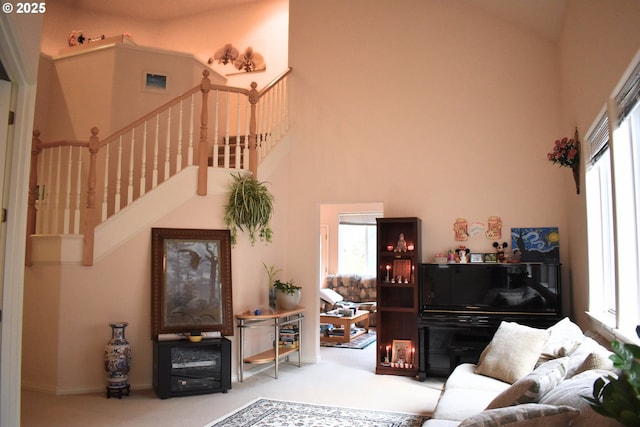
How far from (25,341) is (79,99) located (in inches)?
128

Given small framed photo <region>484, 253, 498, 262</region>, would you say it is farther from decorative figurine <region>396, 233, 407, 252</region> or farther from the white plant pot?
the white plant pot

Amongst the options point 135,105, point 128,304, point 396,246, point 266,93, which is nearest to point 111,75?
point 135,105

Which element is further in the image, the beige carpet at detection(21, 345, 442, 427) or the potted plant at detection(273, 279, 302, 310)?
the potted plant at detection(273, 279, 302, 310)

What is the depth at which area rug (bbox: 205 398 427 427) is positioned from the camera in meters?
4.25

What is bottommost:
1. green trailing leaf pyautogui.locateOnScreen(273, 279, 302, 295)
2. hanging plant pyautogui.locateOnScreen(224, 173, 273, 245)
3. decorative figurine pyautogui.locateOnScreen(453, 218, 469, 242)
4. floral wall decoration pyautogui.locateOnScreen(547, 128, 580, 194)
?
green trailing leaf pyautogui.locateOnScreen(273, 279, 302, 295)

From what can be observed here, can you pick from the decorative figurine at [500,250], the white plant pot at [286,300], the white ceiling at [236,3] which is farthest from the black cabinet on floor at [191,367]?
the white ceiling at [236,3]

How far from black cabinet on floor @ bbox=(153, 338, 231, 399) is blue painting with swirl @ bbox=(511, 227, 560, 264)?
3342mm

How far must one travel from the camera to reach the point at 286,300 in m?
6.41

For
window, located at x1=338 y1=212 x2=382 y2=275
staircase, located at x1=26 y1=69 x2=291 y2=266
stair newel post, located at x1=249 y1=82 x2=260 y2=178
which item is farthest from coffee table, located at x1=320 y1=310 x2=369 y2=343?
stair newel post, located at x1=249 y1=82 x2=260 y2=178

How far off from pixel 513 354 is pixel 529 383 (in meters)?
1.79

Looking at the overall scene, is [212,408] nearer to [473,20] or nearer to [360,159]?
[360,159]

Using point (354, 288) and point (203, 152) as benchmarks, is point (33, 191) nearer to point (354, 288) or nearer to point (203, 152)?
point (203, 152)

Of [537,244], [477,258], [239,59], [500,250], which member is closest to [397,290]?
[477,258]

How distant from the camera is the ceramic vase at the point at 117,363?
5000mm
